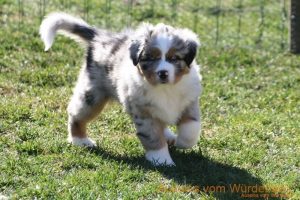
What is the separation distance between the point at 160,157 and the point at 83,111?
2.97 ft

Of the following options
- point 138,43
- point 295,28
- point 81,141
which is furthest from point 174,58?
point 295,28

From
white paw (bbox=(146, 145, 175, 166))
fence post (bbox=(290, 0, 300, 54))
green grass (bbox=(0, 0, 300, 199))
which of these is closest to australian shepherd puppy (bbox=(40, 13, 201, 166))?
white paw (bbox=(146, 145, 175, 166))

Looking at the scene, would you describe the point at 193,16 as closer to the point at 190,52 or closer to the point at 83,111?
the point at 83,111

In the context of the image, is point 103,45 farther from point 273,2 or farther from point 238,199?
point 273,2

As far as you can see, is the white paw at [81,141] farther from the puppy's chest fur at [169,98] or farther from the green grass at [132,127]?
the puppy's chest fur at [169,98]

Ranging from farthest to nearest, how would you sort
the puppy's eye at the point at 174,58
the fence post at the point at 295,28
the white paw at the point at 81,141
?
1. the fence post at the point at 295,28
2. the white paw at the point at 81,141
3. the puppy's eye at the point at 174,58

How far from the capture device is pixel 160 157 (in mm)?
5828

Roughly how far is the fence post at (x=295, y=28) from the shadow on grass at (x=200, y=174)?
12.9 feet

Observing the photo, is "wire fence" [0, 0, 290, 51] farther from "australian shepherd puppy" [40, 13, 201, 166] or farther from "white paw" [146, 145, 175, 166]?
"white paw" [146, 145, 175, 166]

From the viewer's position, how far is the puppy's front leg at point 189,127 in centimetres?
590

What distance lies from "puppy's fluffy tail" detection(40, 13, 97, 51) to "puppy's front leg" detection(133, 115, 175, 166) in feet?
3.70

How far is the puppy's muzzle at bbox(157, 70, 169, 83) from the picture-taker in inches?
219

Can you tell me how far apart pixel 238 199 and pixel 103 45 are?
79.5 inches

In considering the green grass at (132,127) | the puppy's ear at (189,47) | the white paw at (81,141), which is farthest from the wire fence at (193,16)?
the puppy's ear at (189,47)
